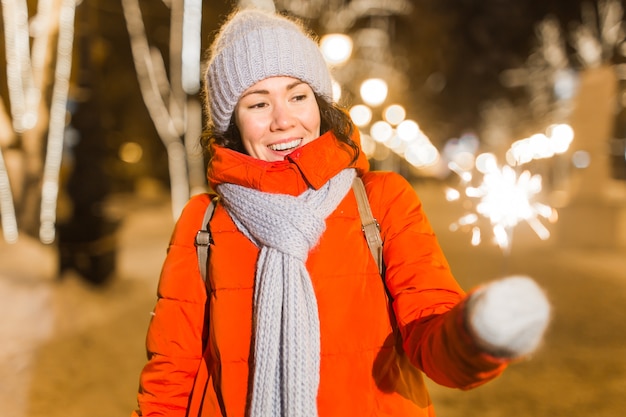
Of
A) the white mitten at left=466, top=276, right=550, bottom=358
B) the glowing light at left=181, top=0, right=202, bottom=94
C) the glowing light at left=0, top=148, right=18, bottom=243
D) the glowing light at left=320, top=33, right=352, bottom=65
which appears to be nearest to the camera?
the white mitten at left=466, top=276, right=550, bottom=358

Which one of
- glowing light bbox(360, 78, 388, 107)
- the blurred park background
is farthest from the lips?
glowing light bbox(360, 78, 388, 107)

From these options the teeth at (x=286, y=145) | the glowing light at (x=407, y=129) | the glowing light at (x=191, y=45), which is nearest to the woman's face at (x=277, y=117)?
the teeth at (x=286, y=145)

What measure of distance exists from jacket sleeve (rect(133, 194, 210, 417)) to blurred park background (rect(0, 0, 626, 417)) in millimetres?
971

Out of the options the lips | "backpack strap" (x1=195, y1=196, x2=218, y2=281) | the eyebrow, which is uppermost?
the eyebrow

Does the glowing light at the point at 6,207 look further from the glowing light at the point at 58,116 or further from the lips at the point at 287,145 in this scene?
the lips at the point at 287,145

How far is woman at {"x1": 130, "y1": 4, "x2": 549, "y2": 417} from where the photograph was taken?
1775 mm

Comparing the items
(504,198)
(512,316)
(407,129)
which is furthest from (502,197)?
(407,129)

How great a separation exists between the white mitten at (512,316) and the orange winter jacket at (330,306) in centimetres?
22

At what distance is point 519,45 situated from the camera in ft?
82.8

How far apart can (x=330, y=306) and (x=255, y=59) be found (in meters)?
0.87

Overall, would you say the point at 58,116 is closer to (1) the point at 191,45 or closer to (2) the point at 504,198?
(1) the point at 191,45

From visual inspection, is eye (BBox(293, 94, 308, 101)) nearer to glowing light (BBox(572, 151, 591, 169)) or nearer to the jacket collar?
the jacket collar

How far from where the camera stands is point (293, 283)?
1.82m

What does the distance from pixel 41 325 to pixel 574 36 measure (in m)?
19.5
